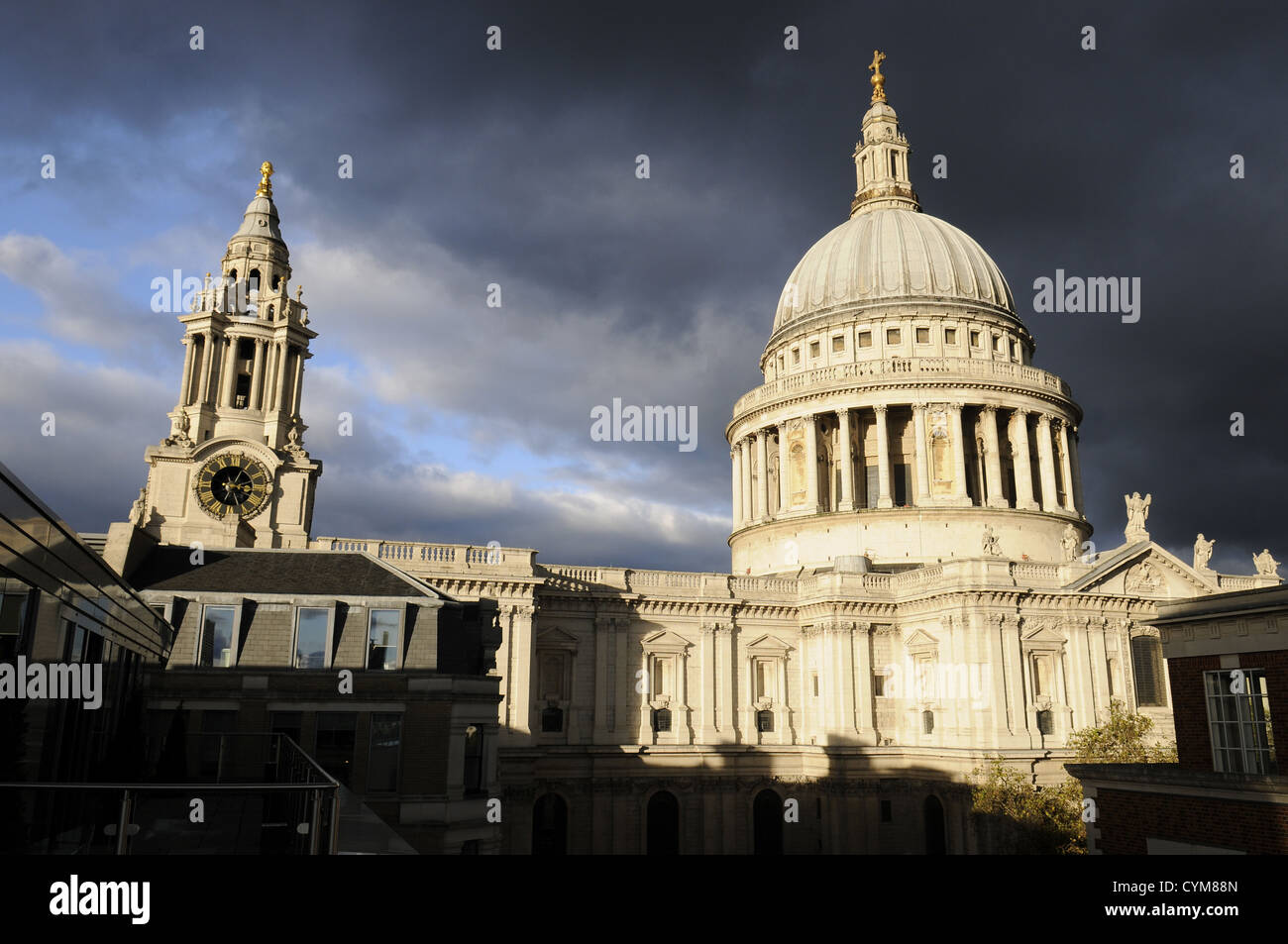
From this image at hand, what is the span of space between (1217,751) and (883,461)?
167 ft

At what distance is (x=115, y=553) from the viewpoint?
3547cm

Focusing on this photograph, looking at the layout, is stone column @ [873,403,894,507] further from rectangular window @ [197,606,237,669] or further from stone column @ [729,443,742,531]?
rectangular window @ [197,606,237,669]

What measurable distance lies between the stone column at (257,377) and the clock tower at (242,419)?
54 mm

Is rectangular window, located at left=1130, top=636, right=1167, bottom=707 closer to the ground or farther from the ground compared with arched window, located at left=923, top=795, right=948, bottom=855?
farther from the ground

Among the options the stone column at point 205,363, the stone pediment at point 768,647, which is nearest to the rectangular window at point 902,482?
the stone pediment at point 768,647

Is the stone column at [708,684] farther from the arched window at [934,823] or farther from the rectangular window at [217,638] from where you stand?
the rectangular window at [217,638]

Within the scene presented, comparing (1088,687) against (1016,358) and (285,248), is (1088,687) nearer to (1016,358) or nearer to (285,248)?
(1016,358)

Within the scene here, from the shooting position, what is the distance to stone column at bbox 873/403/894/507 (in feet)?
250

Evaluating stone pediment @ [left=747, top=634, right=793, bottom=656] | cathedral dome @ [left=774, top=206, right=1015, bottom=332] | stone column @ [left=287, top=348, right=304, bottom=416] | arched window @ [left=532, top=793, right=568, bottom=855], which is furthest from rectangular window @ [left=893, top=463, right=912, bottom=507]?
stone column @ [left=287, top=348, right=304, bottom=416]

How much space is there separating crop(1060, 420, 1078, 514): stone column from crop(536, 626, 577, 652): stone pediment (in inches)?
1690

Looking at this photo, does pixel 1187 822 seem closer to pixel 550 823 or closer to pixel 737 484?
pixel 550 823

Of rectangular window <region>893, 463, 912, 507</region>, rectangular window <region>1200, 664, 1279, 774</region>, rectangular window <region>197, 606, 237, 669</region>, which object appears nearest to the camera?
rectangular window <region>1200, 664, 1279, 774</region>

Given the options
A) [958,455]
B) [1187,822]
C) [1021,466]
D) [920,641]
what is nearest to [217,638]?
[1187,822]
